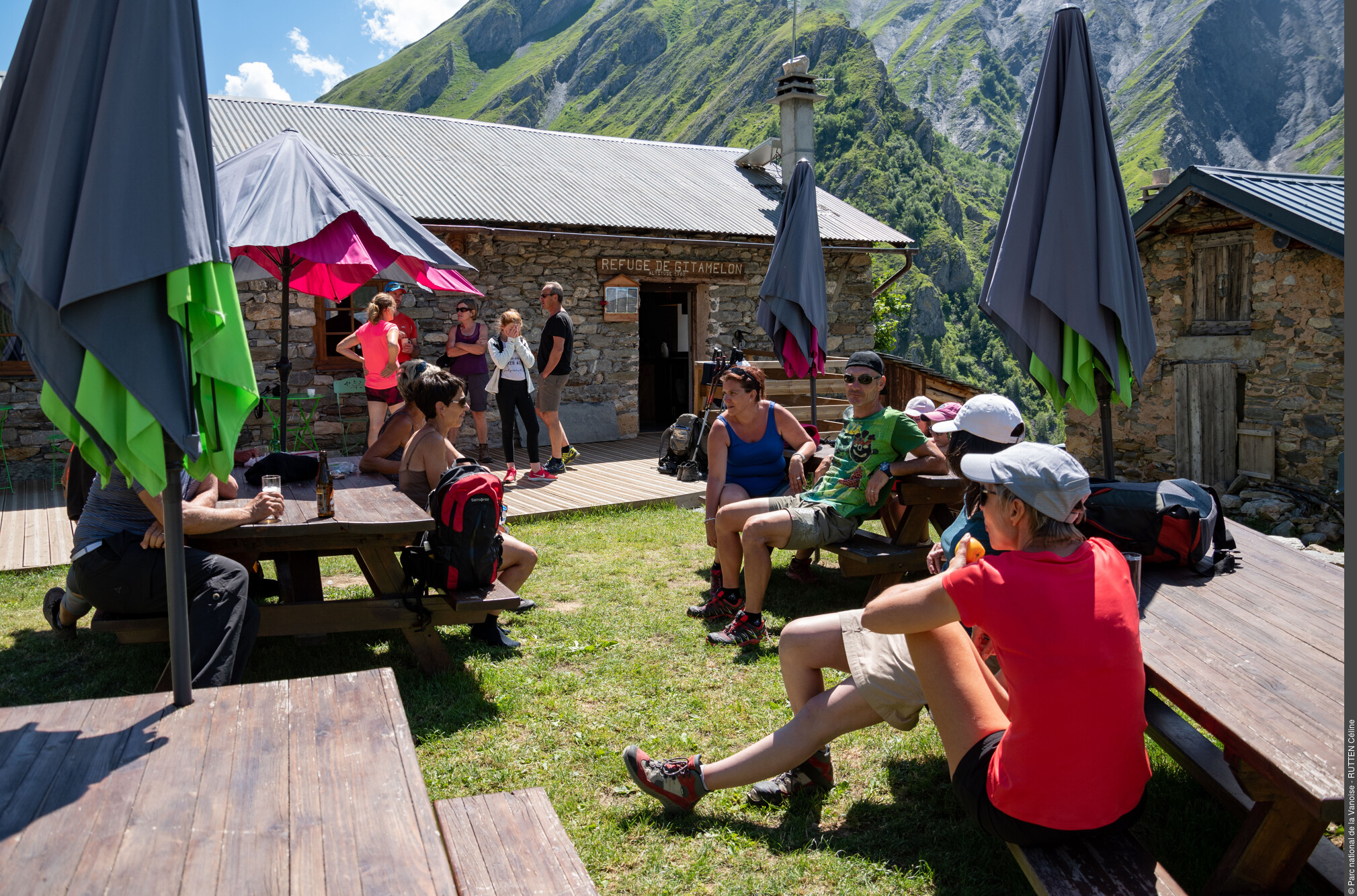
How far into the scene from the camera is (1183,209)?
1054 cm

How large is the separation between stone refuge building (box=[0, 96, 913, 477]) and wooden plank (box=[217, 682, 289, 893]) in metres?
8.53

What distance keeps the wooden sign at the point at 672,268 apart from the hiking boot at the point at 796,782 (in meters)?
9.69

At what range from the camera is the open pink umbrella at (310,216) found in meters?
5.04

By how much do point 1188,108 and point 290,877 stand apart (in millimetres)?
120173

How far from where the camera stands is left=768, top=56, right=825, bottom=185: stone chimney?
14.6m

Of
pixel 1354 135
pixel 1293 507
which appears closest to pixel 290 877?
pixel 1354 135

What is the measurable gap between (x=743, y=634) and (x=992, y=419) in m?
1.49

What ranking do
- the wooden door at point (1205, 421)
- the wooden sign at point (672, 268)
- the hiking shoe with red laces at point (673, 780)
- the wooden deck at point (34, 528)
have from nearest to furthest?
1. the hiking shoe with red laces at point (673, 780)
2. the wooden deck at point (34, 528)
3. the wooden door at point (1205, 421)
4. the wooden sign at point (672, 268)

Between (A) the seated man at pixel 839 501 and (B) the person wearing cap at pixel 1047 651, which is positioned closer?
(B) the person wearing cap at pixel 1047 651

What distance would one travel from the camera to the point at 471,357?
9.39 meters

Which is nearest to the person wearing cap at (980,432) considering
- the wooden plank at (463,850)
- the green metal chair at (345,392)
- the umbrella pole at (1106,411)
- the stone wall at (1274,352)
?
the umbrella pole at (1106,411)

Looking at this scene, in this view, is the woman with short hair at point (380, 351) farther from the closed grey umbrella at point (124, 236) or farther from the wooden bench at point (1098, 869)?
the wooden bench at point (1098, 869)

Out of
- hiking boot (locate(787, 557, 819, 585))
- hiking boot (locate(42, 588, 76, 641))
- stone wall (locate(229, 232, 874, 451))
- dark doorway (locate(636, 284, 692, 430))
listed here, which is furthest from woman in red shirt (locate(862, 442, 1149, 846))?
dark doorway (locate(636, 284, 692, 430))

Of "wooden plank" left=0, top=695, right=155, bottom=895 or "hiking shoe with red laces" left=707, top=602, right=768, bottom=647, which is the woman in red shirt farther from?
"hiking shoe with red laces" left=707, top=602, right=768, bottom=647
